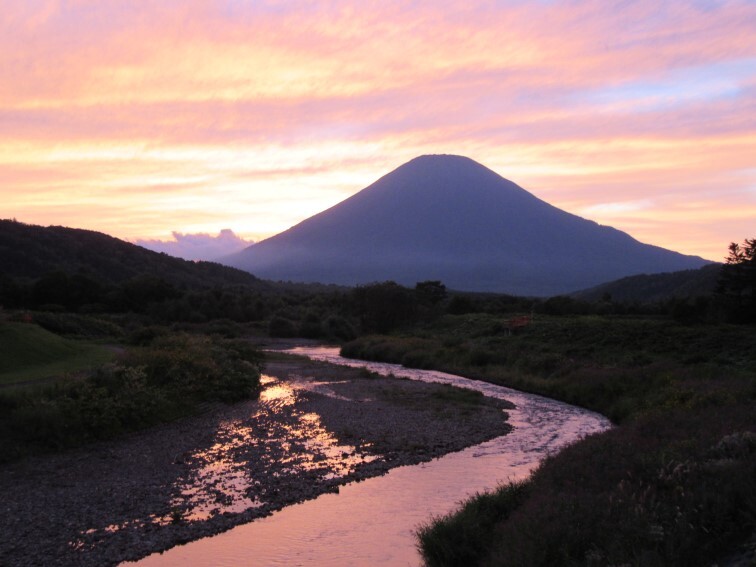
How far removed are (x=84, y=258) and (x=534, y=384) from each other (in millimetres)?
77291

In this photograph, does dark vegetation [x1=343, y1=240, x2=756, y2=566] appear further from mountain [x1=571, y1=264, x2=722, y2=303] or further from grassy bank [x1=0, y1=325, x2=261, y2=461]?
mountain [x1=571, y1=264, x2=722, y2=303]

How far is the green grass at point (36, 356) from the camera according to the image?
21328mm

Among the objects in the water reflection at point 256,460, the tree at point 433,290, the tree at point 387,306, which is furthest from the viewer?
the tree at point 433,290

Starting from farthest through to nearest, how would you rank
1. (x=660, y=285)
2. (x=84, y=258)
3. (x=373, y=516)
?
(x=660, y=285) → (x=84, y=258) → (x=373, y=516)

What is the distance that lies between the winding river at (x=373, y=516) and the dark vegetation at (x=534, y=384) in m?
1.48

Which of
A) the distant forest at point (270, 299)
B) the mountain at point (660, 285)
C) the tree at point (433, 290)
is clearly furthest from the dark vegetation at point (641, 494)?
the mountain at point (660, 285)

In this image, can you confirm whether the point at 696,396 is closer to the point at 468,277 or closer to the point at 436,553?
the point at 436,553

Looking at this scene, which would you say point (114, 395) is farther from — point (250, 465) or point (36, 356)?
point (36, 356)

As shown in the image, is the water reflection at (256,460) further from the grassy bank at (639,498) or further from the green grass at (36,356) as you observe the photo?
the green grass at (36,356)

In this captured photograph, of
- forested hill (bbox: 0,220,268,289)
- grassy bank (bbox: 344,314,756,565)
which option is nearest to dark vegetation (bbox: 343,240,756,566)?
grassy bank (bbox: 344,314,756,565)

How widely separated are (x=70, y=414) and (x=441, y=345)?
95.5 feet

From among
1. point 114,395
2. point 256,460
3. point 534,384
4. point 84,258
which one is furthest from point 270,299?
point 256,460

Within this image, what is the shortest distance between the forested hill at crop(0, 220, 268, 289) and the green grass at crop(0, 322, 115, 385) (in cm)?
4861

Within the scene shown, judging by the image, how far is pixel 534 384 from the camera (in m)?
29.1
